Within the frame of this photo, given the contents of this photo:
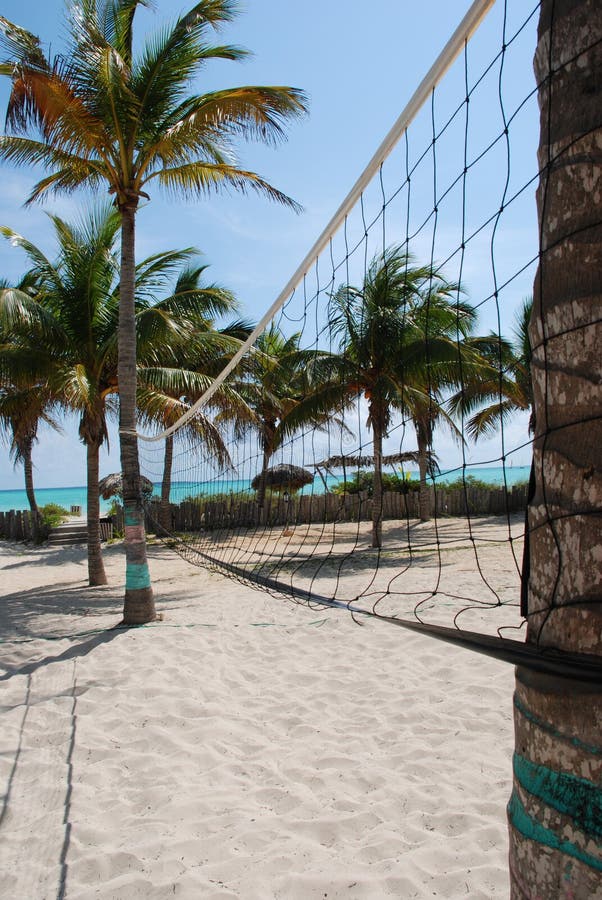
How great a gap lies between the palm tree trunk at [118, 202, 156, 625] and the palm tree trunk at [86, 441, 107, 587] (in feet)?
9.10

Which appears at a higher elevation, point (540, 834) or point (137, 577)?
point (540, 834)

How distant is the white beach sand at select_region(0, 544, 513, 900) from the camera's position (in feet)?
6.58

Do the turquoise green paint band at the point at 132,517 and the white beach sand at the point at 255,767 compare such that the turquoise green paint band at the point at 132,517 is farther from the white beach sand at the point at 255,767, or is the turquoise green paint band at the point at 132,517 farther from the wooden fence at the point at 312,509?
the wooden fence at the point at 312,509

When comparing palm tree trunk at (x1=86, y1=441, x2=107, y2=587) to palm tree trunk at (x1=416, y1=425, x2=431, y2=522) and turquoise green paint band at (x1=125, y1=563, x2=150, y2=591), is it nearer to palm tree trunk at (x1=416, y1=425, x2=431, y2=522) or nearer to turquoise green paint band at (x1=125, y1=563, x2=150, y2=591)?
turquoise green paint band at (x1=125, y1=563, x2=150, y2=591)

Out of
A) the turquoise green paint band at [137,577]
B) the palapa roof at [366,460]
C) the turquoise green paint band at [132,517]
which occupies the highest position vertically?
the palapa roof at [366,460]

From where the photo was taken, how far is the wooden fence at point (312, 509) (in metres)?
14.5

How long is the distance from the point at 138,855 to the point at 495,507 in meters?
15.5

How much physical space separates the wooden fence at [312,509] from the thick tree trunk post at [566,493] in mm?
12622

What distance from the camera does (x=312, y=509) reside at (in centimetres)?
1580

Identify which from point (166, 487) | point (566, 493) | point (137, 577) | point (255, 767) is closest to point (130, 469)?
point (137, 577)

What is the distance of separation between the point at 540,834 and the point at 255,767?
2.13m

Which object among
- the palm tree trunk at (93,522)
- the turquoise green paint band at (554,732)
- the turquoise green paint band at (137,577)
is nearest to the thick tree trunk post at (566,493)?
the turquoise green paint band at (554,732)

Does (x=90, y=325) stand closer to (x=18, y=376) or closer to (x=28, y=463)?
(x=18, y=376)

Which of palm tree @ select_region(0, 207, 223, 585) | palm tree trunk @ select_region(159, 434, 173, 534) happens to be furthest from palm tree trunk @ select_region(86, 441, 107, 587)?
palm tree trunk @ select_region(159, 434, 173, 534)
